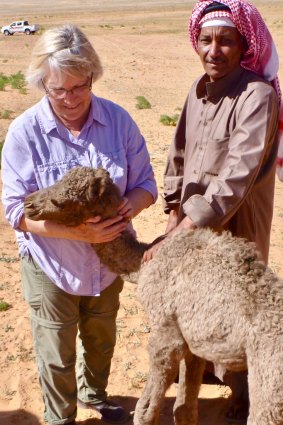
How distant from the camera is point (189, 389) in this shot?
4.41 metres

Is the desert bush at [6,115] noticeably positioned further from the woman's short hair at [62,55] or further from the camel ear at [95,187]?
the camel ear at [95,187]

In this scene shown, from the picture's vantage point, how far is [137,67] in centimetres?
2789

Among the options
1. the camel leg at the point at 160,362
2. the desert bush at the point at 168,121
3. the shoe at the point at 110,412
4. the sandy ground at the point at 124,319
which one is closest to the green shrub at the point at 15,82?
the sandy ground at the point at 124,319

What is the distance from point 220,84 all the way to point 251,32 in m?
0.40

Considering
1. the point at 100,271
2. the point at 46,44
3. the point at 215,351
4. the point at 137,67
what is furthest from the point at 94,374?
the point at 137,67

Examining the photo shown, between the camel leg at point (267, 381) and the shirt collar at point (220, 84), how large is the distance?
1.69 metres

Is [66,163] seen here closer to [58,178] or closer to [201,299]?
[58,178]

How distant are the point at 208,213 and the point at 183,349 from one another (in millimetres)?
907

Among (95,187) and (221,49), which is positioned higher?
(221,49)

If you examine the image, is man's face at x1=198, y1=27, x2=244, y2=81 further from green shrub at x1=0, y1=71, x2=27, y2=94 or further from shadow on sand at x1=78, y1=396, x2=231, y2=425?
green shrub at x1=0, y1=71, x2=27, y2=94

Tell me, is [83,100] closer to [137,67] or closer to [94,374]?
[94,374]

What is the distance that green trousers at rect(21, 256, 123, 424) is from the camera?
4215 millimetres

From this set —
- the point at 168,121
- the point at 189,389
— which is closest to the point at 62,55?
the point at 189,389

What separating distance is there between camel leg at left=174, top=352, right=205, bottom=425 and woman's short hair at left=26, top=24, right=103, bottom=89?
2.19m
